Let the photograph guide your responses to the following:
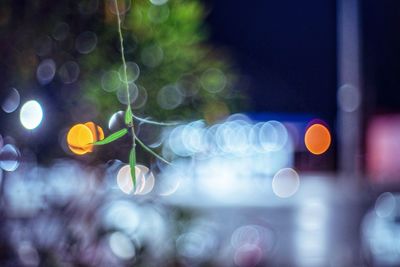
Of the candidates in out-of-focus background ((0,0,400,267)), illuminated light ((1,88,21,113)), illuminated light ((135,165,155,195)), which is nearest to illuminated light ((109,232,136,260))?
out-of-focus background ((0,0,400,267))

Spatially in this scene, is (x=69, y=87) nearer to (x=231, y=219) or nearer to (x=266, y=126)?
(x=266, y=126)

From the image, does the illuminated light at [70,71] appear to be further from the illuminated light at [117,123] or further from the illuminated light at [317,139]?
the illuminated light at [317,139]

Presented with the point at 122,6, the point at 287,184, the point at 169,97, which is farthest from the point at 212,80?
the point at 287,184

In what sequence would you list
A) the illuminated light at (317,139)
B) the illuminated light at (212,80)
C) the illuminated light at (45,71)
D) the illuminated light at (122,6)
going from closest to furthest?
the illuminated light at (122,6), the illuminated light at (45,71), the illuminated light at (212,80), the illuminated light at (317,139)

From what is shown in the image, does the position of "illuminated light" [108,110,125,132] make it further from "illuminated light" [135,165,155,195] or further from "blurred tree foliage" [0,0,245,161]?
"illuminated light" [135,165,155,195]

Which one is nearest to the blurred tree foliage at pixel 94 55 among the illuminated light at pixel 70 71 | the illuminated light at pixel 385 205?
the illuminated light at pixel 70 71

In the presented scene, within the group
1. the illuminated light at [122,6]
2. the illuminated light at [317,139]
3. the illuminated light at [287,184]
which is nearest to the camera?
the illuminated light at [122,6]

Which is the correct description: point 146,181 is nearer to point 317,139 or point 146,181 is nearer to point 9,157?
point 9,157

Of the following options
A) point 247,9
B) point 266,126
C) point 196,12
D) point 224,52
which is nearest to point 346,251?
point 247,9
